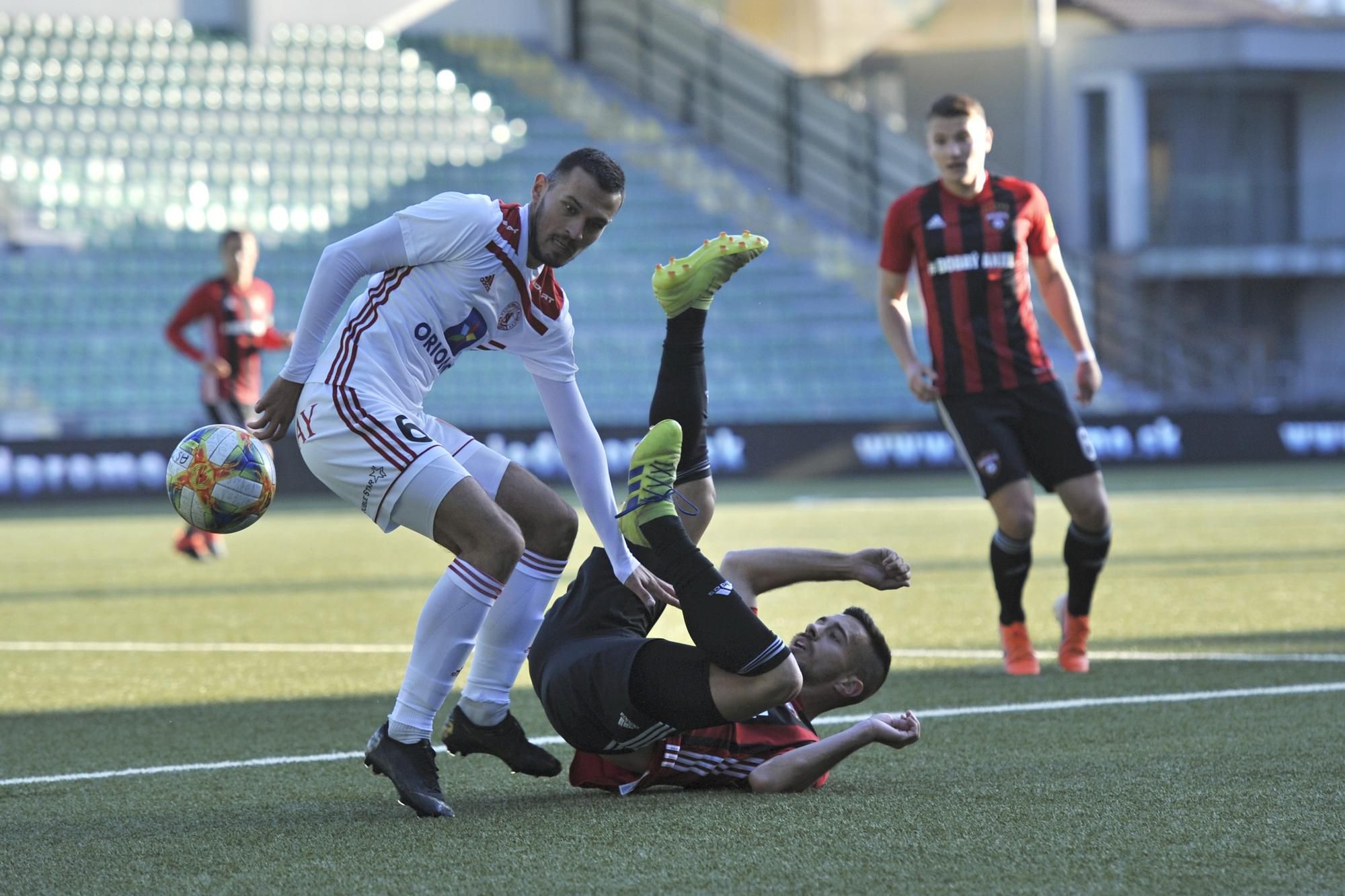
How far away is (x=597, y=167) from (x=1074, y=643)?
10.0 ft

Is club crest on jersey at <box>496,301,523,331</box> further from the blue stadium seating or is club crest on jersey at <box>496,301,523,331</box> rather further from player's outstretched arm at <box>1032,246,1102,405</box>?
the blue stadium seating

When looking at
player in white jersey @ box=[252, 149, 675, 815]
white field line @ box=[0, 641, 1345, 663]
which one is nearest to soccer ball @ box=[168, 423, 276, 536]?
player in white jersey @ box=[252, 149, 675, 815]

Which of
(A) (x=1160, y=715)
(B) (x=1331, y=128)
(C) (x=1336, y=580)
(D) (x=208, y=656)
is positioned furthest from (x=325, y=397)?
(B) (x=1331, y=128)

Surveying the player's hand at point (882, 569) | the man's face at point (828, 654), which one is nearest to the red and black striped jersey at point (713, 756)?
the man's face at point (828, 654)

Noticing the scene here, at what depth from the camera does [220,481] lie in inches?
182

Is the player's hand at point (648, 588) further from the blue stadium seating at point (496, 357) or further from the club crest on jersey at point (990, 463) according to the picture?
the blue stadium seating at point (496, 357)

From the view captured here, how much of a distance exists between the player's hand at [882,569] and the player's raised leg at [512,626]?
74 centimetres

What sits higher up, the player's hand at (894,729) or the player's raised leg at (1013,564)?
the player's hand at (894,729)

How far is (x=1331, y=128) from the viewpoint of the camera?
3266 centimetres

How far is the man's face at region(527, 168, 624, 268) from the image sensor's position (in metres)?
4.33

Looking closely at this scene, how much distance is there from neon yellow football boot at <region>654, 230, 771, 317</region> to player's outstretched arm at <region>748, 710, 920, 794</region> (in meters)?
1.31

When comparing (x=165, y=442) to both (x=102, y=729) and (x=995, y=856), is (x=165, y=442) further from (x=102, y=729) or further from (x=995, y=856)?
(x=995, y=856)

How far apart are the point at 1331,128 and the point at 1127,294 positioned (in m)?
7.48

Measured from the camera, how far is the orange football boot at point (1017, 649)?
6.46 m
